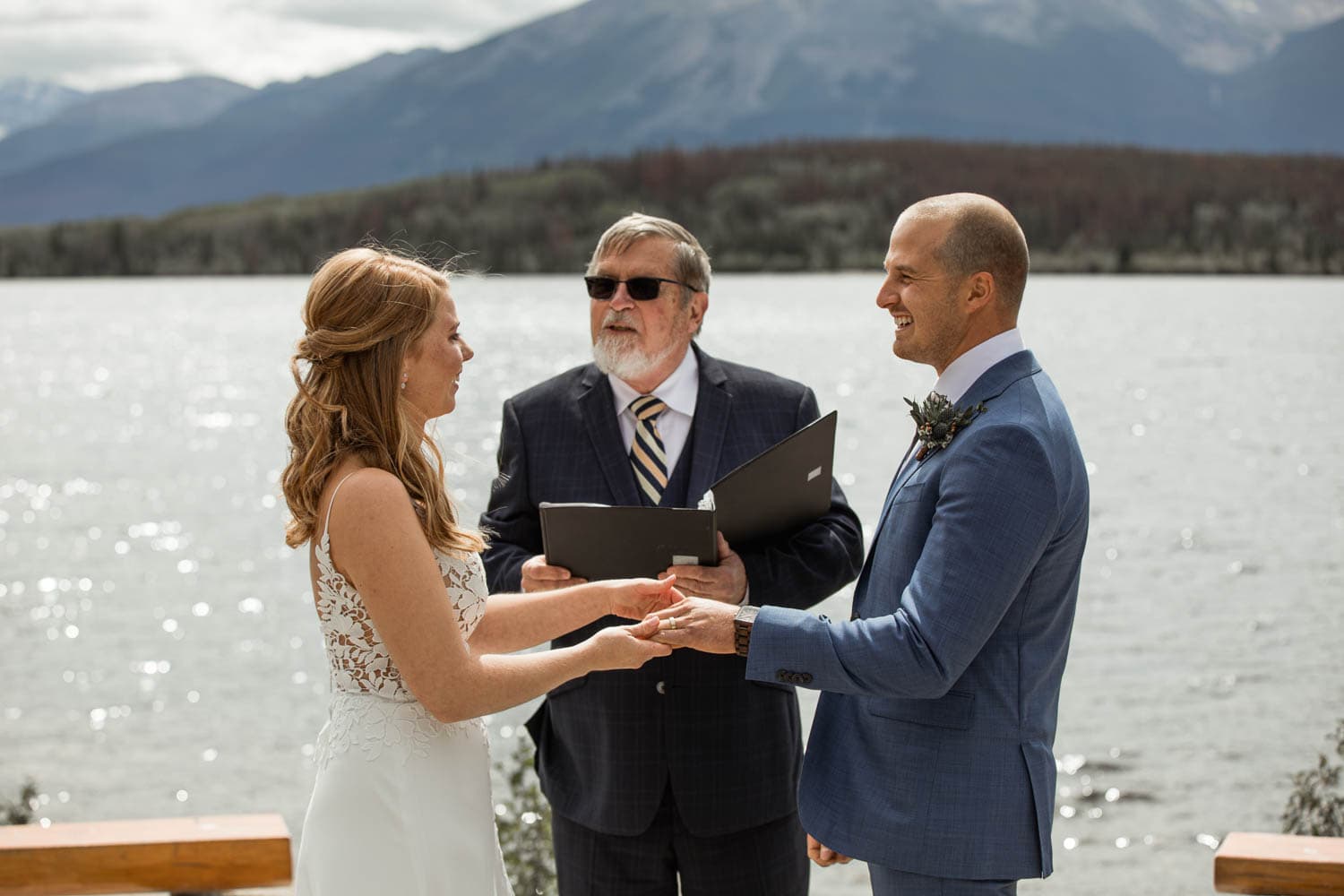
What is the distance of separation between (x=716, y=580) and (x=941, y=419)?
0.86 meters

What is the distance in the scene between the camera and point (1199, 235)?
8812 centimetres

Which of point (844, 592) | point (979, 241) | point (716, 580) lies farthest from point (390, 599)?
point (844, 592)

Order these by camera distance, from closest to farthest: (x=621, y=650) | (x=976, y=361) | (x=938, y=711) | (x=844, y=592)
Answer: (x=938, y=711)
(x=976, y=361)
(x=621, y=650)
(x=844, y=592)

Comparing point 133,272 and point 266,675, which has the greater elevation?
point 133,272

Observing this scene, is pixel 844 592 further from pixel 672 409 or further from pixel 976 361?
pixel 976 361

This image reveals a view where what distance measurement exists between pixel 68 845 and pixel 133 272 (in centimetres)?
11897

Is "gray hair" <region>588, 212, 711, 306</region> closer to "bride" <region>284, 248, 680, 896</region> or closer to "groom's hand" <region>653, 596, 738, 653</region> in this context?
"bride" <region>284, 248, 680, 896</region>

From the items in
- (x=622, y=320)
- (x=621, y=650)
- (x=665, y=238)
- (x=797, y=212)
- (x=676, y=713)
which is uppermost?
(x=797, y=212)

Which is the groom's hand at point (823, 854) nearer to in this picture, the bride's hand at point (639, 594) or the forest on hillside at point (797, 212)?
the bride's hand at point (639, 594)

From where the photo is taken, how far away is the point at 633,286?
4023 millimetres

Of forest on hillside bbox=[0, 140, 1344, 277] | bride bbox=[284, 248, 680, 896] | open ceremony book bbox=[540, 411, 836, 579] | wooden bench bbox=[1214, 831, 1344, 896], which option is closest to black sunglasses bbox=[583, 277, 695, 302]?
open ceremony book bbox=[540, 411, 836, 579]

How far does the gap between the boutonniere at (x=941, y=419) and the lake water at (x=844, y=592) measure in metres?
1.05

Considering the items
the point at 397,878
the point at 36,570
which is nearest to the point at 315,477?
the point at 397,878

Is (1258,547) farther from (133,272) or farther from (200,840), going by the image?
(133,272)
